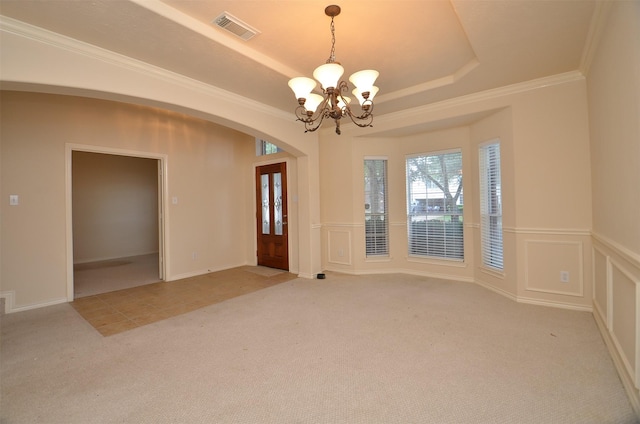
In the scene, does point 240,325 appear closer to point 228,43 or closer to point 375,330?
point 375,330

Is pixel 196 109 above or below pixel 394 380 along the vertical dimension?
above

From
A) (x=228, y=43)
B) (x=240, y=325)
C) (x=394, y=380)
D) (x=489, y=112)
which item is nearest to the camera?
(x=394, y=380)

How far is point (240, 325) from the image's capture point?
116 inches

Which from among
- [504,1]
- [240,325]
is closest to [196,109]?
[240,325]

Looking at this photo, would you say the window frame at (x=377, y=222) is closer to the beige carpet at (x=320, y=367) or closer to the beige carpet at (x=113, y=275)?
the beige carpet at (x=320, y=367)

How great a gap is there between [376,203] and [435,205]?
39.1 inches

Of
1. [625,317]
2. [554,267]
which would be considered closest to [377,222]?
[554,267]

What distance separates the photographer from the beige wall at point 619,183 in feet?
5.59

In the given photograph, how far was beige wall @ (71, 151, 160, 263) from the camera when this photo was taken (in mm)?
6574

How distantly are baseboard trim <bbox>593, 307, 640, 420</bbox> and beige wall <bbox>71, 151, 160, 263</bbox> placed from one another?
8.10 metres

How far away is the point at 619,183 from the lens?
6.74ft

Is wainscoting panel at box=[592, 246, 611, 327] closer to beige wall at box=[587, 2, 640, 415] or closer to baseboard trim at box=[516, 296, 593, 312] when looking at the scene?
beige wall at box=[587, 2, 640, 415]

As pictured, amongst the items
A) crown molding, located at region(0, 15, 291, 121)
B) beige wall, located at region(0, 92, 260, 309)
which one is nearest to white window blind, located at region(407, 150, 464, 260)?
crown molding, located at region(0, 15, 291, 121)

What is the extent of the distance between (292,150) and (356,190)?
1.32 meters
